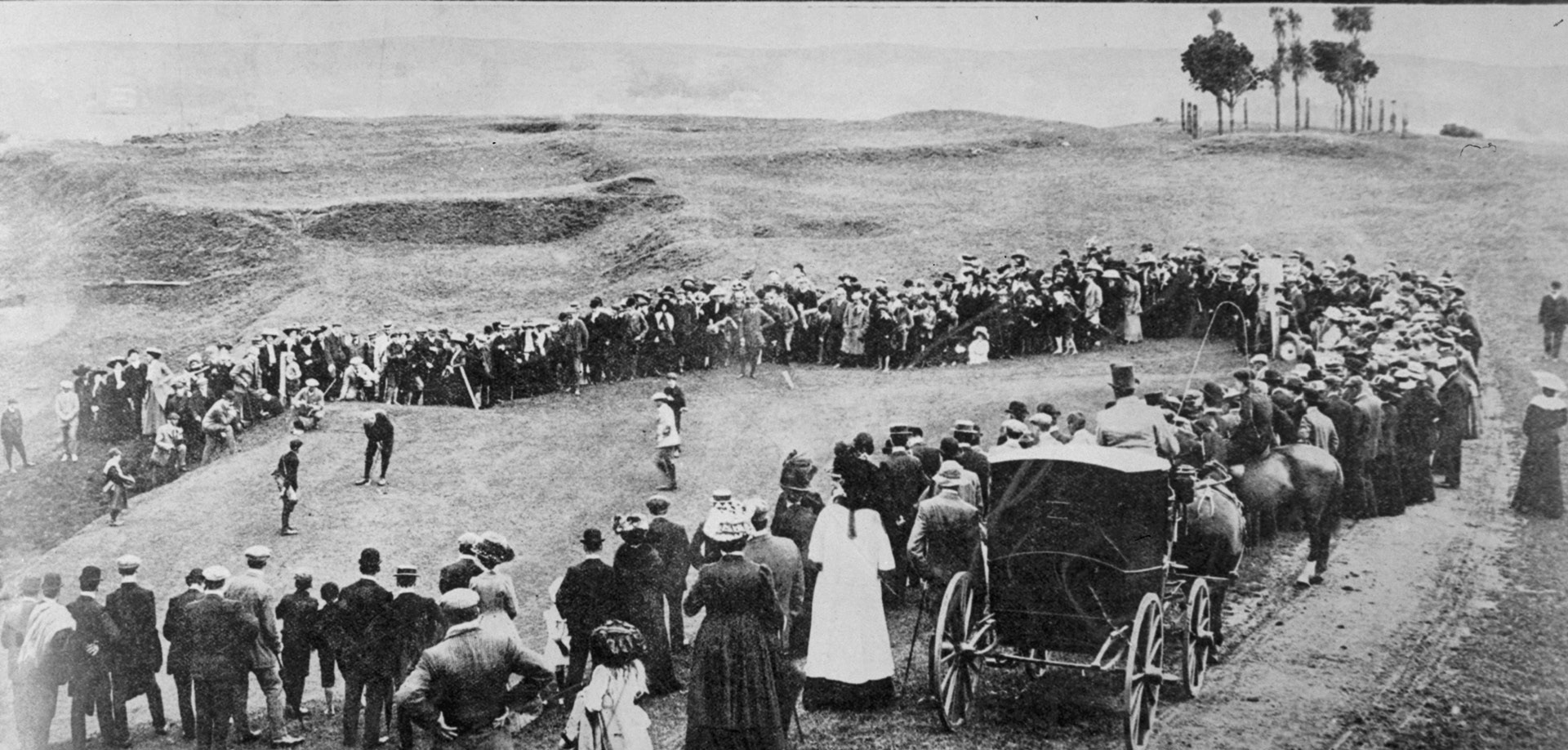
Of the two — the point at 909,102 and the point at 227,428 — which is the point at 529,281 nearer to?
the point at 227,428

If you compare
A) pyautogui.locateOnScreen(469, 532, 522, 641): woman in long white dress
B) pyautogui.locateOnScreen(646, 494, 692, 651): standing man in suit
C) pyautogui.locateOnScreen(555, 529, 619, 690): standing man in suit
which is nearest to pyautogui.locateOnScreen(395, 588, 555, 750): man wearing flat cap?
pyautogui.locateOnScreen(469, 532, 522, 641): woman in long white dress

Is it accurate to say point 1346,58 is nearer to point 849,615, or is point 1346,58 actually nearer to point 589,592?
point 849,615

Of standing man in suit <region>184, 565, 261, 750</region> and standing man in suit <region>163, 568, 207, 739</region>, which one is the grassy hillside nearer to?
standing man in suit <region>184, 565, 261, 750</region>

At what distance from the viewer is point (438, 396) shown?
741 inches

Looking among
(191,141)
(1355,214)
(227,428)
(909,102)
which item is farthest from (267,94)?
(191,141)

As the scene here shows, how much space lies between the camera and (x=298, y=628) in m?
8.59

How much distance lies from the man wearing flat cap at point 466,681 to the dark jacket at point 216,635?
→ 338 cm

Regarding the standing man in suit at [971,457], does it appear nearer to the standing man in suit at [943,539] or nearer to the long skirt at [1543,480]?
the standing man in suit at [943,539]

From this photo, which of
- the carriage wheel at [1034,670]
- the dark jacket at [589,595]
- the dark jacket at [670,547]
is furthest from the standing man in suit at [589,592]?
the carriage wheel at [1034,670]

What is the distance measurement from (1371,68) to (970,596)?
10.9 meters

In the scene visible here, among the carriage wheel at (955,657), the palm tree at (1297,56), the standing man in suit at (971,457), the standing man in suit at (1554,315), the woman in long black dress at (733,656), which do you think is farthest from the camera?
the standing man in suit at (1554,315)

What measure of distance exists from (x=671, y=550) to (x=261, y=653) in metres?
3.15

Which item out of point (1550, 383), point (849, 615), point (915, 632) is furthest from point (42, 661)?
point (1550, 383)

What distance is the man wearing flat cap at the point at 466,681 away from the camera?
545 centimetres
